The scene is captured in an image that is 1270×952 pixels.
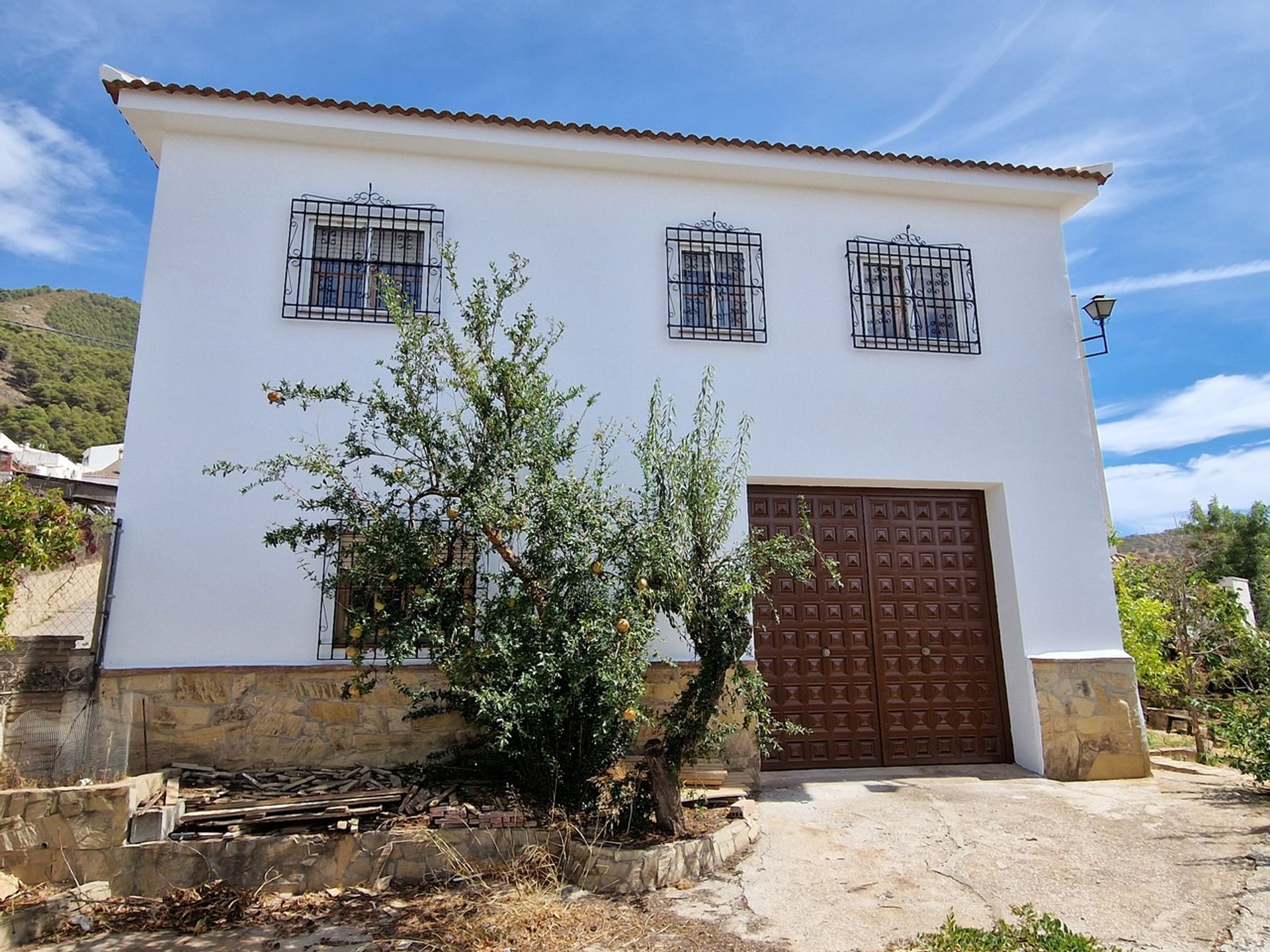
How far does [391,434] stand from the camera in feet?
17.1

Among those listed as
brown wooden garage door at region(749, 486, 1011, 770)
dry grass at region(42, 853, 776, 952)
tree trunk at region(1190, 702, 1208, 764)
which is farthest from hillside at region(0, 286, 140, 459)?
tree trunk at region(1190, 702, 1208, 764)

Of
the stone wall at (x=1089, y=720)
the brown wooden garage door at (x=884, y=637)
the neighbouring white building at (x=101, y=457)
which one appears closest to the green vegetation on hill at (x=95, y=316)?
the neighbouring white building at (x=101, y=457)

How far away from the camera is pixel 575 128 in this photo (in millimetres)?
7094

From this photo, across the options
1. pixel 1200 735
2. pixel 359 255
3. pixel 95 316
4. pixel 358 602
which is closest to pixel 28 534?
pixel 358 602

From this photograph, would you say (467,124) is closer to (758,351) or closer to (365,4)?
(365,4)

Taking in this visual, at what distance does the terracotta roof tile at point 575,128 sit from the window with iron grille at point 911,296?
A: 806 millimetres

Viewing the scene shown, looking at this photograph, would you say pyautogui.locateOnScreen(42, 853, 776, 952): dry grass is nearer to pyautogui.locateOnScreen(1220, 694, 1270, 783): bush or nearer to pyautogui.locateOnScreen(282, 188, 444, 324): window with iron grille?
pyautogui.locateOnScreen(282, 188, 444, 324): window with iron grille

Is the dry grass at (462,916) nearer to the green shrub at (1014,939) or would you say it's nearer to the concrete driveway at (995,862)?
the concrete driveway at (995,862)

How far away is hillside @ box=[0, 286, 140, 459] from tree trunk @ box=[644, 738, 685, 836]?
22022mm

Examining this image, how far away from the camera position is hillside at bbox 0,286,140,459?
24.1 meters

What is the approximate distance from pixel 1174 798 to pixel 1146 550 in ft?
47.1

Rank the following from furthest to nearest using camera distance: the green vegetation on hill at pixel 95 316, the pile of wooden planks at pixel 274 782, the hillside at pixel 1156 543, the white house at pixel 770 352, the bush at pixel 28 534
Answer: the green vegetation on hill at pixel 95 316
the hillside at pixel 1156 543
the white house at pixel 770 352
the pile of wooden planks at pixel 274 782
the bush at pixel 28 534

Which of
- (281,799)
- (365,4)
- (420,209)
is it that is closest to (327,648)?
(281,799)

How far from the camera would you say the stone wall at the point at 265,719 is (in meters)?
5.88
